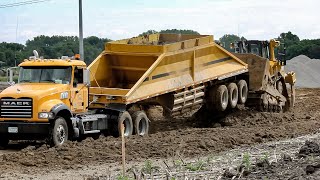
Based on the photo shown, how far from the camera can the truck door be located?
60.2 ft

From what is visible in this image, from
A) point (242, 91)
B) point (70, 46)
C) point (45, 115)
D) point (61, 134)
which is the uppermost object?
point (70, 46)

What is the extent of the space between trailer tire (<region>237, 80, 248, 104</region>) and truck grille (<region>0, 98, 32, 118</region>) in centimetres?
936

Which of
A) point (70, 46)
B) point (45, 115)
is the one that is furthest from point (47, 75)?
point (70, 46)

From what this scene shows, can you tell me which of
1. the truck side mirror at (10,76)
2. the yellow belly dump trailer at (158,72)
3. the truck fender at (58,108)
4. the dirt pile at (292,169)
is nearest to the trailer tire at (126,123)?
the yellow belly dump trailer at (158,72)

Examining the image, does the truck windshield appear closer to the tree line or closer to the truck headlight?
the truck headlight

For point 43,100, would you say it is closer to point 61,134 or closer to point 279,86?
point 61,134

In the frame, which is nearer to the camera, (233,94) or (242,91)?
(233,94)

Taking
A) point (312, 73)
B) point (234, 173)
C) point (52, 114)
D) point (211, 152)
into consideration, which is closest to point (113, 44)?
point (52, 114)

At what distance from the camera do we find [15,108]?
680 inches

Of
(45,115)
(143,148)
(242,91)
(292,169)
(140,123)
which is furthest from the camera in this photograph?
(242,91)

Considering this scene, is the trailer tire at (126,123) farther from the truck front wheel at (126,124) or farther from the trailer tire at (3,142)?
the trailer tire at (3,142)

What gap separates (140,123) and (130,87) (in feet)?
5.56

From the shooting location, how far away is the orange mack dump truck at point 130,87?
1727cm

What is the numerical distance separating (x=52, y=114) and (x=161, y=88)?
4.02 m
